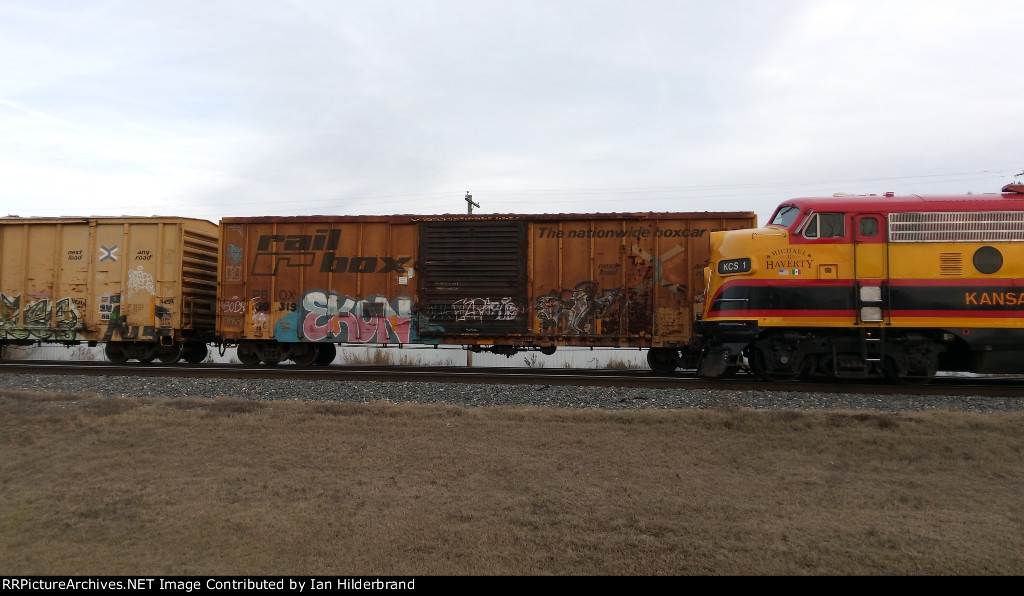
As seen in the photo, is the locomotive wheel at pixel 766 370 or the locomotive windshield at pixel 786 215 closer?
the locomotive wheel at pixel 766 370

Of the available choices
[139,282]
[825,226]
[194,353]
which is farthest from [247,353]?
[825,226]

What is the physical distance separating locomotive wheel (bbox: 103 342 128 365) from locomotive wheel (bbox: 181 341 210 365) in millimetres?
1236

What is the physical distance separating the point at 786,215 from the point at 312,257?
9.82 metres

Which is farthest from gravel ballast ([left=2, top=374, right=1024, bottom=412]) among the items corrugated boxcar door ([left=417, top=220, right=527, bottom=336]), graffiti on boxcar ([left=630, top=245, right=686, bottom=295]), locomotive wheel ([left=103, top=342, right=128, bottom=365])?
locomotive wheel ([left=103, top=342, right=128, bottom=365])

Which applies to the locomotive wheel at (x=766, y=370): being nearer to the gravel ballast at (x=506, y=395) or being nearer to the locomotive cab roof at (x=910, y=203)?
the gravel ballast at (x=506, y=395)

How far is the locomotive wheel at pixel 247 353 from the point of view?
44.2ft

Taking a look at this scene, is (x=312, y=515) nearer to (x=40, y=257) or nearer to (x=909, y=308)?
(x=909, y=308)

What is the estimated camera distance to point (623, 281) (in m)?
12.3

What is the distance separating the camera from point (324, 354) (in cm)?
1419

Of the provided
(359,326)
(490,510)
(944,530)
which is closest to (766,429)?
(944,530)

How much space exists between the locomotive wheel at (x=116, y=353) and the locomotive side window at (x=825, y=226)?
14999mm

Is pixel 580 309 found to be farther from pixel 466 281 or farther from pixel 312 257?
pixel 312 257

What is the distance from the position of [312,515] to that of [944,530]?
A: 4.52 meters

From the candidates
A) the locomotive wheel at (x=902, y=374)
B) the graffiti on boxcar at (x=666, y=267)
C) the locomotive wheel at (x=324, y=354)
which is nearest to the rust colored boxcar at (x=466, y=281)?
the graffiti on boxcar at (x=666, y=267)
